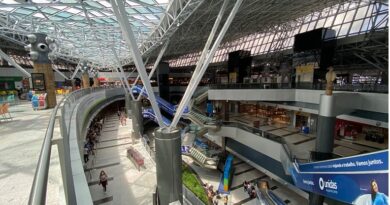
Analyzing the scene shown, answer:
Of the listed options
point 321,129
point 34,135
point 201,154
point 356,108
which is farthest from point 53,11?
point 356,108

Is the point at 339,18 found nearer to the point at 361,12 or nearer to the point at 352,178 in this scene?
the point at 361,12

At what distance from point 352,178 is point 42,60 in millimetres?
20694

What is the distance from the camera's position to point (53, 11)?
760 inches

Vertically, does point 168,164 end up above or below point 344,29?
below

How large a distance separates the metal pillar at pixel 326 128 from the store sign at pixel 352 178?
1.35 m

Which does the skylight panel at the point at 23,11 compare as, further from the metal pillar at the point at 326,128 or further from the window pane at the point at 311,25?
the window pane at the point at 311,25

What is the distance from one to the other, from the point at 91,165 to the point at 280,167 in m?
15.1

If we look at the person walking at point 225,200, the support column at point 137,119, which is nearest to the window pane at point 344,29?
the person walking at point 225,200

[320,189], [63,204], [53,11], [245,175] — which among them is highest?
[53,11]

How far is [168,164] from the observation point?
28.3ft

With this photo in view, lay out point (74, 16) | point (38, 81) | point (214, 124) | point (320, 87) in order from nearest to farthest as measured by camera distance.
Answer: point (38, 81), point (320, 87), point (74, 16), point (214, 124)

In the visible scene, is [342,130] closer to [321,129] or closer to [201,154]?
[321,129]

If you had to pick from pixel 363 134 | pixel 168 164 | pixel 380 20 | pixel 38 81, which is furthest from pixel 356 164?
pixel 380 20

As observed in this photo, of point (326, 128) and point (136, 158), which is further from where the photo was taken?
point (136, 158)
